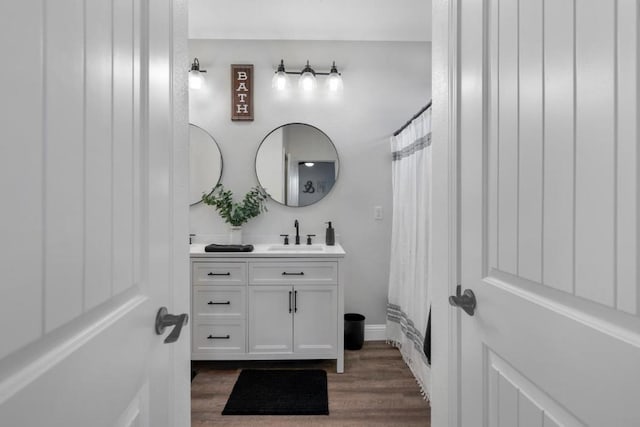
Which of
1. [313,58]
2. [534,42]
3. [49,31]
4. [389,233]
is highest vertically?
[313,58]

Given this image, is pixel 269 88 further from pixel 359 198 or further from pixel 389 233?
pixel 389 233

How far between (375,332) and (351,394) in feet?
3.02

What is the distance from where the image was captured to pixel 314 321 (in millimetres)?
2533

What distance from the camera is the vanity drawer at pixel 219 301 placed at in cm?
252

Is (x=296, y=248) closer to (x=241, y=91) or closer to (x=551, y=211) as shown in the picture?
(x=241, y=91)

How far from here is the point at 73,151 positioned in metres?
0.52

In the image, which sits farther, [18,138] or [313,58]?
[313,58]

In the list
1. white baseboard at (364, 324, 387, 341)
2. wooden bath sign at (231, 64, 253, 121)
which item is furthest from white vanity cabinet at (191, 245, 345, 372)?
wooden bath sign at (231, 64, 253, 121)

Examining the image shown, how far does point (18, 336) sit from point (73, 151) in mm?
253

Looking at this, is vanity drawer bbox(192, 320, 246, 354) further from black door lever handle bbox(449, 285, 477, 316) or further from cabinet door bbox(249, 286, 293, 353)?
black door lever handle bbox(449, 285, 477, 316)

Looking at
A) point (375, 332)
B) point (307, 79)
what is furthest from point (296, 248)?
point (307, 79)

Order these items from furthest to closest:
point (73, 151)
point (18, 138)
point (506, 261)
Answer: point (506, 261) → point (73, 151) → point (18, 138)

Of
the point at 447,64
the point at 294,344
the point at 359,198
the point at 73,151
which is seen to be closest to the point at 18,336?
the point at 73,151

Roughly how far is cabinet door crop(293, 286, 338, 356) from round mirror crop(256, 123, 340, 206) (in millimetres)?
850
